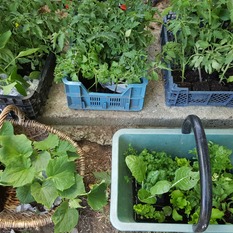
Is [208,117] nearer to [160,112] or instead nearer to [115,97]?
[160,112]

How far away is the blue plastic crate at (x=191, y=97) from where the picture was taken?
139cm

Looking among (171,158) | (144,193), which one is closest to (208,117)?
(171,158)

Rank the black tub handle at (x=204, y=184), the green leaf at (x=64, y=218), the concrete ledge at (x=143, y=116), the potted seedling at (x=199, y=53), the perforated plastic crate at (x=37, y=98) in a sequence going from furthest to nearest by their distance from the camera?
the concrete ledge at (x=143, y=116) → the perforated plastic crate at (x=37, y=98) → the potted seedling at (x=199, y=53) → the green leaf at (x=64, y=218) → the black tub handle at (x=204, y=184)

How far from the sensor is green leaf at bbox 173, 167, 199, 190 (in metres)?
1.06

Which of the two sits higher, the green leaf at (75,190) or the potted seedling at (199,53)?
the potted seedling at (199,53)

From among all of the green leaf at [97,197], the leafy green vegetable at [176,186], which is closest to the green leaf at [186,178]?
the leafy green vegetable at [176,186]

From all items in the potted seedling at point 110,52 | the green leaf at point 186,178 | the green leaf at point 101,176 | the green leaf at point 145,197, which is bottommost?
the green leaf at point 101,176

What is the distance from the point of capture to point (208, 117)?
1.50 m

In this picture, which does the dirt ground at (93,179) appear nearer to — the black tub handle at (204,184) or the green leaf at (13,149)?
the green leaf at (13,149)

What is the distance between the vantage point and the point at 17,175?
3.45ft

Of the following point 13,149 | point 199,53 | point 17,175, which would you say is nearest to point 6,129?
point 13,149

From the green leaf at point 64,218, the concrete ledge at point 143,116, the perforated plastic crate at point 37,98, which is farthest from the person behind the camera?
the concrete ledge at point 143,116

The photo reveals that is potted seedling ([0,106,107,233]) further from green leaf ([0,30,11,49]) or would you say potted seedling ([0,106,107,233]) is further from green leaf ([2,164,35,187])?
green leaf ([0,30,11,49])

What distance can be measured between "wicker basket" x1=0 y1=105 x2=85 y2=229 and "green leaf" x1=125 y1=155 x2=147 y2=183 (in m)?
0.27
